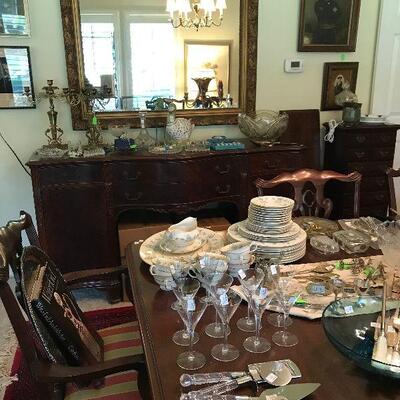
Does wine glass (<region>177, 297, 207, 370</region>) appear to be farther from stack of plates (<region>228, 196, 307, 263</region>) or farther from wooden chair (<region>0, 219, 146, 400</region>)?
stack of plates (<region>228, 196, 307, 263</region>)

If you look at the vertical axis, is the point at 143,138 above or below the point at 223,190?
above

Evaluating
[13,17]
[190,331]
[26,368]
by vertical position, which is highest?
[13,17]

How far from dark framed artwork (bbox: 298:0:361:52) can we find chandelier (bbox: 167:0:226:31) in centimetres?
64

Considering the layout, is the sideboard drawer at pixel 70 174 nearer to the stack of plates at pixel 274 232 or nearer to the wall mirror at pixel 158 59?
the wall mirror at pixel 158 59

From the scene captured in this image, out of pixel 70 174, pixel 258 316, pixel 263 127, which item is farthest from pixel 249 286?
pixel 263 127

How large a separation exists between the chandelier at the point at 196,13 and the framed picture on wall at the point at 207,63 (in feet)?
0.40

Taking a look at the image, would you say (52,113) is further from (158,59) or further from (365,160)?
(365,160)

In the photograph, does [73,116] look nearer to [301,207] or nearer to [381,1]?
[301,207]

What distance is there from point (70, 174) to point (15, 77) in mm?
769

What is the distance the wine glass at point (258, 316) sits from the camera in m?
1.05

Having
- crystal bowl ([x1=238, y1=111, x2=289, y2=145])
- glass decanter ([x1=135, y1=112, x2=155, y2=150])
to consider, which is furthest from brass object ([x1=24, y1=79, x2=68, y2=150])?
crystal bowl ([x1=238, y1=111, x2=289, y2=145])

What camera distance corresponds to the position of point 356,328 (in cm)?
106

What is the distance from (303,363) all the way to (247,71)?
2397 mm

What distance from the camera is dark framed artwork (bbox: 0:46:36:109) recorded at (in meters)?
2.62
